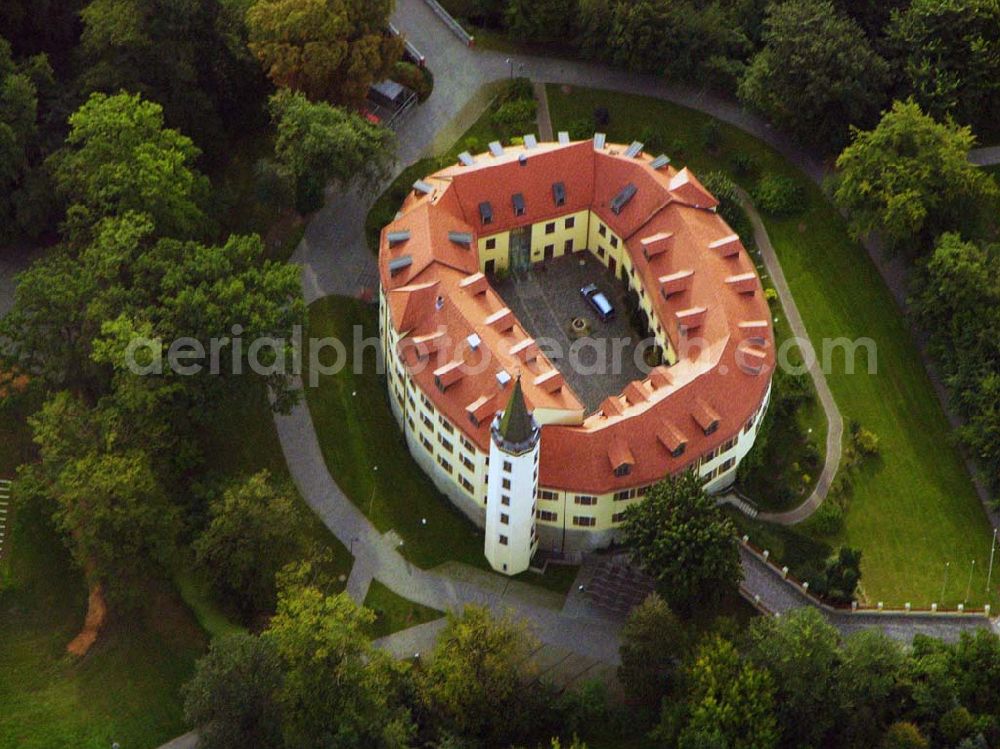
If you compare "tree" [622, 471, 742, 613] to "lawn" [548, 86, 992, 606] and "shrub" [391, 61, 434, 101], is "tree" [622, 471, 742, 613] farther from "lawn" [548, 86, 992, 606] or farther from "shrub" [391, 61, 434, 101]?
"shrub" [391, 61, 434, 101]

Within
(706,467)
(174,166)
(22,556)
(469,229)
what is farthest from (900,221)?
(22,556)

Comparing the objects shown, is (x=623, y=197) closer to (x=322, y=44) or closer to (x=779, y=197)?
(x=779, y=197)

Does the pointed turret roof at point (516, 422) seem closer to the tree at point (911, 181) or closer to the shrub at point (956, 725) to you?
the shrub at point (956, 725)

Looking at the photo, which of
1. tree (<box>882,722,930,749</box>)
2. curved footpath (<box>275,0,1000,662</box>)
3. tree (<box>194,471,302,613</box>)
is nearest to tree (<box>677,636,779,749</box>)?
tree (<box>882,722,930,749</box>)

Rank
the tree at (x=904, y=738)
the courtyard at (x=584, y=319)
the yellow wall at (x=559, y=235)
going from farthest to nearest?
1. the yellow wall at (x=559, y=235)
2. the courtyard at (x=584, y=319)
3. the tree at (x=904, y=738)

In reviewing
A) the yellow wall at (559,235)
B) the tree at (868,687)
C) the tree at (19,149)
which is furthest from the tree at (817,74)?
the tree at (19,149)

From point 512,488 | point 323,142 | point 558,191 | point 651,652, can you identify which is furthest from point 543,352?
point 651,652
